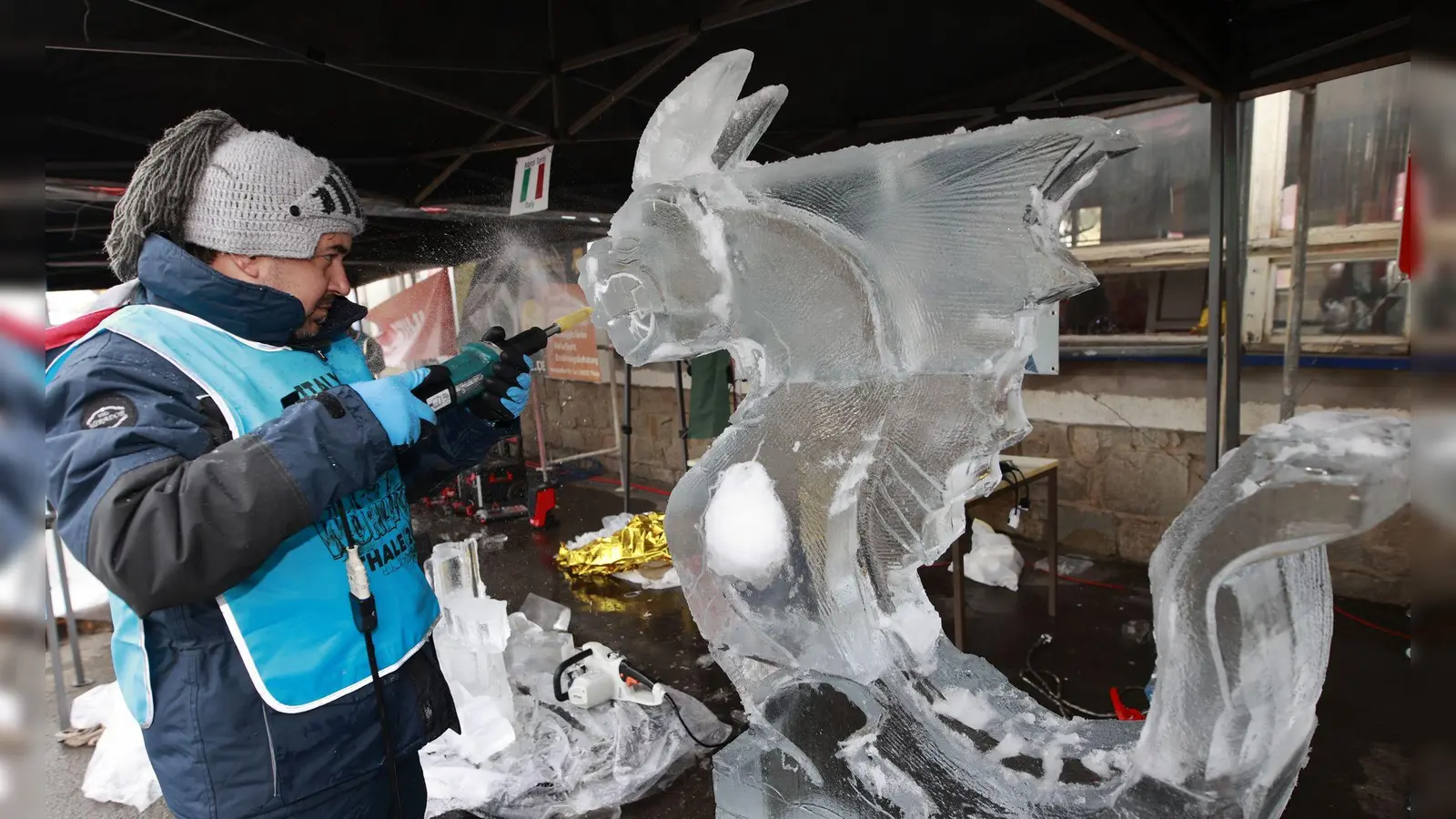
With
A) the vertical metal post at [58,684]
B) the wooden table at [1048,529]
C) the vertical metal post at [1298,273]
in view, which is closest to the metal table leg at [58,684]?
the vertical metal post at [58,684]

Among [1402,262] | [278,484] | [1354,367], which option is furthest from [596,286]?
[1354,367]

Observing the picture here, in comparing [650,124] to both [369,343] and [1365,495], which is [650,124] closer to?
[1365,495]

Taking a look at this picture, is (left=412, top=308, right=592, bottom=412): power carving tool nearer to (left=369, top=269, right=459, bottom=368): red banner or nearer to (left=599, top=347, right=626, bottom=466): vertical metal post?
(left=369, top=269, right=459, bottom=368): red banner

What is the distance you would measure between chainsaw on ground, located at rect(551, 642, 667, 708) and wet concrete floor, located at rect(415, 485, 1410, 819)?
27cm

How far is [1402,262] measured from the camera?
6.47 ft

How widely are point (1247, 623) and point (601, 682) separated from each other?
215cm

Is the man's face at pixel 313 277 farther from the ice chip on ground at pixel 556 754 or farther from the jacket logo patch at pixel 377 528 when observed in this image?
the ice chip on ground at pixel 556 754

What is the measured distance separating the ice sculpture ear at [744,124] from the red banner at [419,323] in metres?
2.98

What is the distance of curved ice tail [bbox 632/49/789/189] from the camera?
0.87 m

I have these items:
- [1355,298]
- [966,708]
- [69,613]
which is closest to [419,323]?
[69,613]

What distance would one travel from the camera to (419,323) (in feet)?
12.6

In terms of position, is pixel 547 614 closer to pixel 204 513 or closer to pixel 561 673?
pixel 561 673

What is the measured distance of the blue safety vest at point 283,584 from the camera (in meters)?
1.07

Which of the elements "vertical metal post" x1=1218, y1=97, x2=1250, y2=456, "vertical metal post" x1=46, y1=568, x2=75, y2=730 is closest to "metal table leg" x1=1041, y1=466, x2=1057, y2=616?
"vertical metal post" x1=1218, y1=97, x2=1250, y2=456
